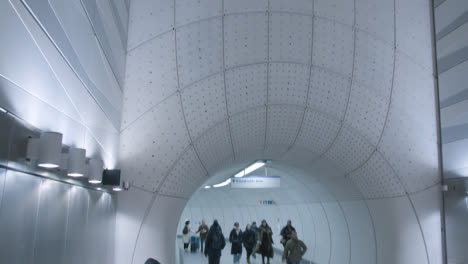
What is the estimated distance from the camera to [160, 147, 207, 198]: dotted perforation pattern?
829 cm

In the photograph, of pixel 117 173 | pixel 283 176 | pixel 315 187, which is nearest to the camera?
pixel 117 173

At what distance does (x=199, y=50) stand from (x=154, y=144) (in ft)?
7.24

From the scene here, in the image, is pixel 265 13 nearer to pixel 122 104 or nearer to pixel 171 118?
pixel 171 118

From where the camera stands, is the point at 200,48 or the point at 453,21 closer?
the point at 200,48

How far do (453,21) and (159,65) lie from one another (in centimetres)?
755

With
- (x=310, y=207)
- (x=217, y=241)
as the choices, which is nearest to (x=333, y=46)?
(x=217, y=241)

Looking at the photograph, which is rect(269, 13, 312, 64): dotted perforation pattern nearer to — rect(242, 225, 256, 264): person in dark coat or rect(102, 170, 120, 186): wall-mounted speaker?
rect(102, 170, 120, 186): wall-mounted speaker

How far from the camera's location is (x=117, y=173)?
620 cm

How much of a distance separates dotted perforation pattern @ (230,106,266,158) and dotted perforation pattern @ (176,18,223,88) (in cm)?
133

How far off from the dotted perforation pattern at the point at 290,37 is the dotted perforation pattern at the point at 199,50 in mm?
1264

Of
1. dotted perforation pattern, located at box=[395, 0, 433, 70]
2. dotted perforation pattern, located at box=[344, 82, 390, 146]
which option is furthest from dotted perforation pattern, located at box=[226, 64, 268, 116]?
dotted perforation pattern, located at box=[395, 0, 433, 70]

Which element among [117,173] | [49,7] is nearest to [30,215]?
[49,7]

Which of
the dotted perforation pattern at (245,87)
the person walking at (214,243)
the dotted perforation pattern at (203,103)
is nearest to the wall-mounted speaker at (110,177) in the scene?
the dotted perforation pattern at (203,103)

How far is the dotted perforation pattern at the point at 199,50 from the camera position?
815cm
